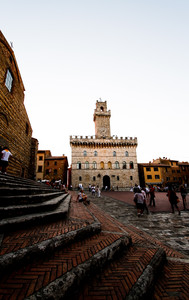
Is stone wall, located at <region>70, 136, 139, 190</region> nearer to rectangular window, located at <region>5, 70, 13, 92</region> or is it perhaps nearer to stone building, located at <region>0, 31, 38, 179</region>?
stone building, located at <region>0, 31, 38, 179</region>

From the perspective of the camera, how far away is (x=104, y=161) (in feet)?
117

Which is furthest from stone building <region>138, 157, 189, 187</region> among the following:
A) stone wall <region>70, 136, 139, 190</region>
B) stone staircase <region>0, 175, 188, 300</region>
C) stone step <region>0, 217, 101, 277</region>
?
stone step <region>0, 217, 101, 277</region>

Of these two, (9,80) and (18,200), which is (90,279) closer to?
(18,200)

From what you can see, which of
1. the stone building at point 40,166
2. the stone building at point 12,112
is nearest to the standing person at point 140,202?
the stone building at point 12,112

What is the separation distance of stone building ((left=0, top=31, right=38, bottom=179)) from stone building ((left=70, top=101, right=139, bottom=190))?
854 inches

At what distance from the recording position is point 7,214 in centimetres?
273

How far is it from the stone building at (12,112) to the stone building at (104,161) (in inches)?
854

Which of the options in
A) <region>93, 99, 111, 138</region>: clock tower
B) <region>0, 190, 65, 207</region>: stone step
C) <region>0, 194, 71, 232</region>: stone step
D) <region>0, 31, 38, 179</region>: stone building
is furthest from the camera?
<region>93, 99, 111, 138</region>: clock tower

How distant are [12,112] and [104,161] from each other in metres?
27.8

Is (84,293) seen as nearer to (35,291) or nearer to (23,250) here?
(35,291)

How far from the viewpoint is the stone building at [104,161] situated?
33844 mm

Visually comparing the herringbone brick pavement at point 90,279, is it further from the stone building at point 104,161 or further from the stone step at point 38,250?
the stone building at point 104,161

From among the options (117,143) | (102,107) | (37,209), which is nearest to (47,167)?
(117,143)

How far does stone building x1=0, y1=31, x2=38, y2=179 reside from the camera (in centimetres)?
875
